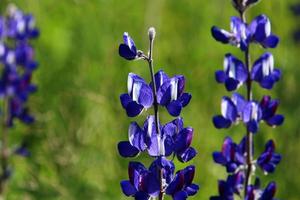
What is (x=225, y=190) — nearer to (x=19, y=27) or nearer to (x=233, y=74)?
(x=233, y=74)

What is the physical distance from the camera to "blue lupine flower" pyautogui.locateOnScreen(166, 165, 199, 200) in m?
1.45

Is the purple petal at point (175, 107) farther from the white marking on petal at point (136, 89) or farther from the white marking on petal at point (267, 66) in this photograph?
the white marking on petal at point (267, 66)

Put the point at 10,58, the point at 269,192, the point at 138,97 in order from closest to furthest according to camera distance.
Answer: the point at 138,97 < the point at 269,192 < the point at 10,58

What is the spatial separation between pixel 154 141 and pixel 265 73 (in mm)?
458

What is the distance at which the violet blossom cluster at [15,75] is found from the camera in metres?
2.78

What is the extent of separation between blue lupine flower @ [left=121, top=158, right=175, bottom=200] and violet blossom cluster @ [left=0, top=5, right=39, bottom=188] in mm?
1314

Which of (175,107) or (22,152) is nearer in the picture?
(175,107)

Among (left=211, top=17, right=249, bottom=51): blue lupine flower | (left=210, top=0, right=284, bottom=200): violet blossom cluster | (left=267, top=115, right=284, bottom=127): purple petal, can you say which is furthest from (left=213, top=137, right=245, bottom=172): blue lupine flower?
(left=211, top=17, right=249, bottom=51): blue lupine flower

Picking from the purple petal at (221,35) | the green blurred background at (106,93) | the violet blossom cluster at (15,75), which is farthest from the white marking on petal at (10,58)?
the purple petal at (221,35)

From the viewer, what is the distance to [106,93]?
318 cm

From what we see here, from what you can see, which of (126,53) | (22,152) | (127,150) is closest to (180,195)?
(127,150)

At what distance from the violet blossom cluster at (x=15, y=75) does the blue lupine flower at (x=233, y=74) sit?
1131mm

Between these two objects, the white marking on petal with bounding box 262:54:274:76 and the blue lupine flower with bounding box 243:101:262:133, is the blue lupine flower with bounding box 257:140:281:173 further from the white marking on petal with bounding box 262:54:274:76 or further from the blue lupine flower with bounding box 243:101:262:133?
the white marking on petal with bounding box 262:54:274:76

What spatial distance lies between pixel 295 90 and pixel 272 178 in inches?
25.3
